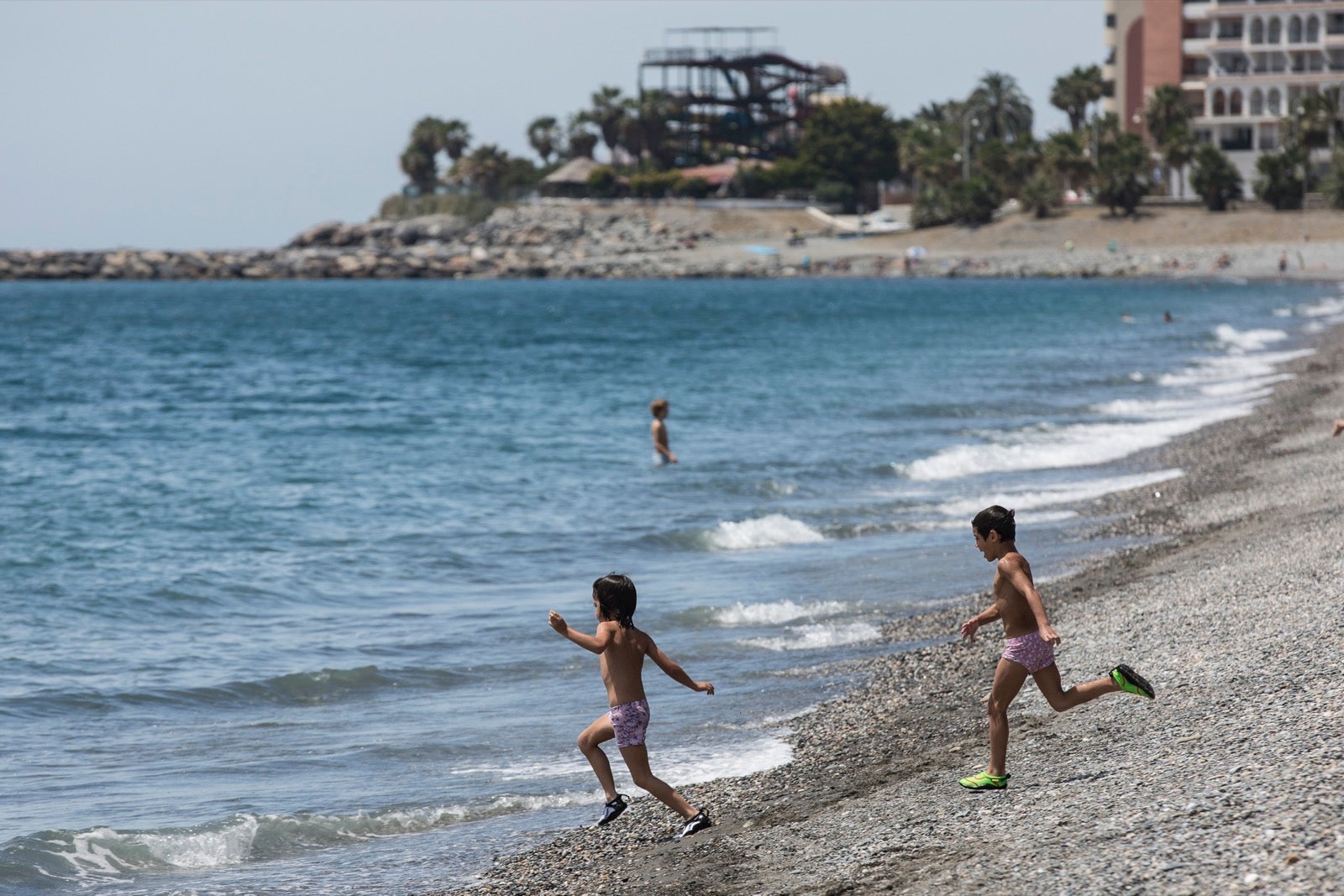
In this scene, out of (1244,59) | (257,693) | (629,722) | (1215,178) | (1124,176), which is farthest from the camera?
(1244,59)

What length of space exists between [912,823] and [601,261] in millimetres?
138683

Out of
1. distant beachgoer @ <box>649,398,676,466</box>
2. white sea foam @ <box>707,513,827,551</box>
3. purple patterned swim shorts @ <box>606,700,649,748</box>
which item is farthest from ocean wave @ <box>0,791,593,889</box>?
distant beachgoer @ <box>649,398,676,466</box>

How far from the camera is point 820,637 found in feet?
43.2

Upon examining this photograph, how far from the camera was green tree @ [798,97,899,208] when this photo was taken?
146 metres

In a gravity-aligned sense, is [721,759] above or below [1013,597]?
below

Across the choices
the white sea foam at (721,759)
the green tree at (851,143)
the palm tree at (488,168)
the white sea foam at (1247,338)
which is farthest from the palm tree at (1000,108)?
the white sea foam at (721,759)

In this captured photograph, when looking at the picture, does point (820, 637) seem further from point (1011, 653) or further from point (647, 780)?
point (1011, 653)

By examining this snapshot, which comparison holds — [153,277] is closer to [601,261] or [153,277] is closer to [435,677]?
[601,261]

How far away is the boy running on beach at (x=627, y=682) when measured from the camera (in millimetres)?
7809

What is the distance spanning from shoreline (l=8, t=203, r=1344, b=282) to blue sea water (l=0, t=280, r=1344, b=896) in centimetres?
5769

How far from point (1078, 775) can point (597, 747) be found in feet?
8.86

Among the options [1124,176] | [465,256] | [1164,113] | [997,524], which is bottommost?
[997,524]

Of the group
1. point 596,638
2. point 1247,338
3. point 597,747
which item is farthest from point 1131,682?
point 1247,338

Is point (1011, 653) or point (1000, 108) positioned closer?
point (1011, 653)
